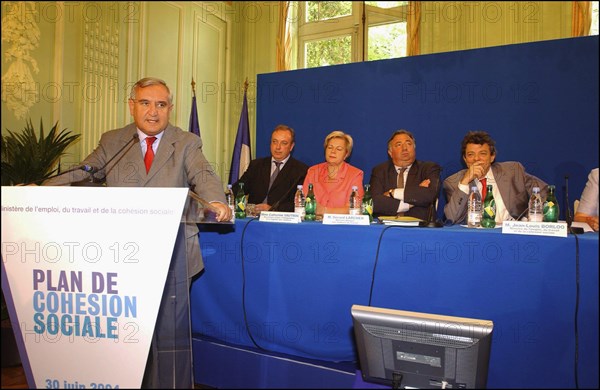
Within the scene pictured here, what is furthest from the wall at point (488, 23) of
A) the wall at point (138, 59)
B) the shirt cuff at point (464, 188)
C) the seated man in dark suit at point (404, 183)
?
the shirt cuff at point (464, 188)

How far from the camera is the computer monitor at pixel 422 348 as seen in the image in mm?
1332

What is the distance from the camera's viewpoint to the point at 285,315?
83.0 inches

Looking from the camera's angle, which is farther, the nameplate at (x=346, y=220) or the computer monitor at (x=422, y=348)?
the nameplate at (x=346, y=220)

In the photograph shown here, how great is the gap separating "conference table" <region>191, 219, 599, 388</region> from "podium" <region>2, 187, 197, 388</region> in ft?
2.97

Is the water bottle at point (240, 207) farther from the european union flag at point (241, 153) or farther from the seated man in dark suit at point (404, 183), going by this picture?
the european union flag at point (241, 153)

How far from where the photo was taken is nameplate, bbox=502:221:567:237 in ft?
5.43

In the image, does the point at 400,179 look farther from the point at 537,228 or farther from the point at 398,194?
the point at 537,228

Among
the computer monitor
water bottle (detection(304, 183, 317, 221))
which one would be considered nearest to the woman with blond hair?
water bottle (detection(304, 183, 317, 221))

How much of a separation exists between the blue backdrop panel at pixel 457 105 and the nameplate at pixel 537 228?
4.70 feet

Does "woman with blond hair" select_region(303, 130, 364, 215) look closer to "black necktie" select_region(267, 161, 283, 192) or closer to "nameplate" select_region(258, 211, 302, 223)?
"black necktie" select_region(267, 161, 283, 192)

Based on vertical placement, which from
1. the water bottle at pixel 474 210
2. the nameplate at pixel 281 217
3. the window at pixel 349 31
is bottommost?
the nameplate at pixel 281 217

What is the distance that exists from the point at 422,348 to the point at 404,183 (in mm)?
1691

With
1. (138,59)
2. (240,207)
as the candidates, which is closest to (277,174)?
(240,207)

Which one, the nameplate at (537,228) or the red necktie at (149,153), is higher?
the red necktie at (149,153)
